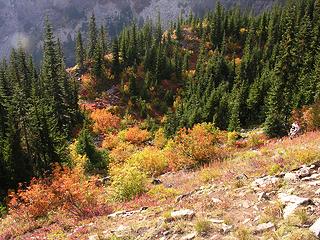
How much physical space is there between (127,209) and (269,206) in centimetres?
740

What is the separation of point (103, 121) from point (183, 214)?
57578mm

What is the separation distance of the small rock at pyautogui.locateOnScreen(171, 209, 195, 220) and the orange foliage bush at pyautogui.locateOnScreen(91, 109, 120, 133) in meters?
53.3

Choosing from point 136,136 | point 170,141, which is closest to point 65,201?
point 170,141

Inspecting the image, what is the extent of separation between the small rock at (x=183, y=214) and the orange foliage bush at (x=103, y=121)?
175ft

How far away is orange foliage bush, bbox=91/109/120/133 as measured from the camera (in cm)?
6625

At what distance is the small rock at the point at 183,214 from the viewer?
12.3 meters

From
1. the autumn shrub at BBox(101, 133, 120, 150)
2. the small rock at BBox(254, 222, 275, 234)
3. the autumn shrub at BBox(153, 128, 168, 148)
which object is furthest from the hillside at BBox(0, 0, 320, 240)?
the autumn shrub at BBox(101, 133, 120, 150)

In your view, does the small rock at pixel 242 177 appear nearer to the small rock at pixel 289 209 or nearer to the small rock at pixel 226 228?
the small rock at pixel 289 209

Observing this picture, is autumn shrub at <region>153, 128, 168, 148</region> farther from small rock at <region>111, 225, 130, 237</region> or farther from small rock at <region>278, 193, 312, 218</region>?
small rock at <region>278, 193, 312, 218</region>

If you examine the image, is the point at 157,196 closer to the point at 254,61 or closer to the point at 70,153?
the point at 70,153

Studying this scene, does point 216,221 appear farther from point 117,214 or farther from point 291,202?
point 117,214

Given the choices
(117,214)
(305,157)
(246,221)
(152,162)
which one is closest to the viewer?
(246,221)

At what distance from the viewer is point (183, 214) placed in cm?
1251

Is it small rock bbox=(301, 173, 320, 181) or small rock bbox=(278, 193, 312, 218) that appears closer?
small rock bbox=(278, 193, 312, 218)
